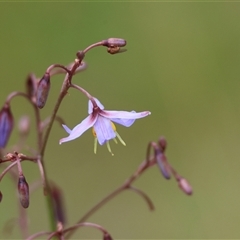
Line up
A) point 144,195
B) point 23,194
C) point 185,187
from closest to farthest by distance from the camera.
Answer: point 23,194 → point 185,187 → point 144,195

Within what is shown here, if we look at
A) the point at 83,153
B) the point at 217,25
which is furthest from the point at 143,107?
the point at 217,25

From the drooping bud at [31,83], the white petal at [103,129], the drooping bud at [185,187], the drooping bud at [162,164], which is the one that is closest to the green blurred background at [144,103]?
the drooping bud at [185,187]

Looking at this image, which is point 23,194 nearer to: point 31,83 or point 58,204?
point 31,83

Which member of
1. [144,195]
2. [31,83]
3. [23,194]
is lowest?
[144,195]

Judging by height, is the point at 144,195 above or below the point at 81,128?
below

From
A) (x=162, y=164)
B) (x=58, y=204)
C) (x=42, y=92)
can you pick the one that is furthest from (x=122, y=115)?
(x=58, y=204)

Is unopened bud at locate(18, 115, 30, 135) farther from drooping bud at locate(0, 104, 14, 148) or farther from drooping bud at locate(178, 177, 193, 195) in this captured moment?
drooping bud at locate(178, 177, 193, 195)

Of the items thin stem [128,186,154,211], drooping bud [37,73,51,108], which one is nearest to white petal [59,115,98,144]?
drooping bud [37,73,51,108]
